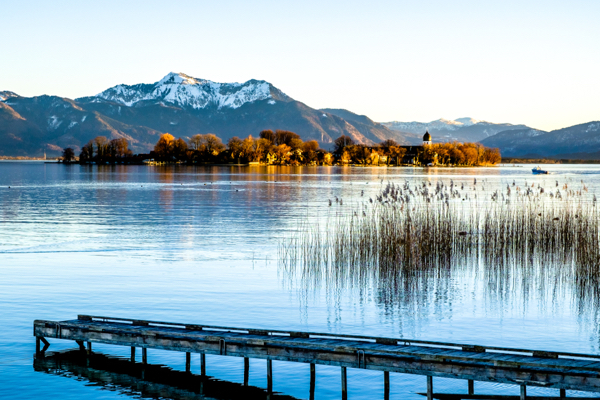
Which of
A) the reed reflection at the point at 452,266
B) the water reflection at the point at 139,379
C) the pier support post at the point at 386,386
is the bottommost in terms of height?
the water reflection at the point at 139,379

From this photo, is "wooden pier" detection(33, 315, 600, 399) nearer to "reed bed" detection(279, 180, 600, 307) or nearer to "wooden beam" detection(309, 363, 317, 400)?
"wooden beam" detection(309, 363, 317, 400)

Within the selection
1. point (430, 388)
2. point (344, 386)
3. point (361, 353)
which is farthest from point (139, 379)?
point (430, 388)

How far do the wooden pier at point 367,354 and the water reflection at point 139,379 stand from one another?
0.28 meters

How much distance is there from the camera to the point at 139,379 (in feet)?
45.7

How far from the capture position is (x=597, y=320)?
18.2m

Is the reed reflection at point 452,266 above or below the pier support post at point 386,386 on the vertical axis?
above

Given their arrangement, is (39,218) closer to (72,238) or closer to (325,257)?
(72,238)

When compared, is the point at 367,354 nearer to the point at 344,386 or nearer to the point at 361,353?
the point at 361,353

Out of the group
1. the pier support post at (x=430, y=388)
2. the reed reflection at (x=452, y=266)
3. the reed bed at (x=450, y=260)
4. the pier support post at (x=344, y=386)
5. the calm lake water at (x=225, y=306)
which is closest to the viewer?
the pier support post at (x=430, y=388)

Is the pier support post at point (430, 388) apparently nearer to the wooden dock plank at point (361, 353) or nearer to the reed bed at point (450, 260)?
the wooden dock plank at point (361, 353)

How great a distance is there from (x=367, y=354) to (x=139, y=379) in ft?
16.0

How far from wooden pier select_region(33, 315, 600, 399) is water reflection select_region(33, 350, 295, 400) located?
0.91 ft

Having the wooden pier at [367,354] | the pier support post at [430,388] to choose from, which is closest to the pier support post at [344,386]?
the wooden pier at [367,354]

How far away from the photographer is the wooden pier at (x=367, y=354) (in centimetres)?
1151
